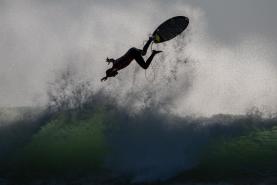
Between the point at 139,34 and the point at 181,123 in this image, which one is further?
the point at 139,34

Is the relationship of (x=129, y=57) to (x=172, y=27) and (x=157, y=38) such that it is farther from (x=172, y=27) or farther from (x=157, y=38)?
(x=172, y=27)

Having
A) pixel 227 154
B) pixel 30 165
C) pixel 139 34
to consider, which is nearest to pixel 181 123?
pixel 227 154

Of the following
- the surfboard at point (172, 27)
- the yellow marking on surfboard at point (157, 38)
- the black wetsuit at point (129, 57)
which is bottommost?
the black wetsuit at point (129, 57)

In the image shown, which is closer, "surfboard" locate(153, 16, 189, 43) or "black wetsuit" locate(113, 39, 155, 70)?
"black wetsuit" locate(113, 39, 155, 70)

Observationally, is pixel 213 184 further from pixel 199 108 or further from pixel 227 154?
pixel 199 108

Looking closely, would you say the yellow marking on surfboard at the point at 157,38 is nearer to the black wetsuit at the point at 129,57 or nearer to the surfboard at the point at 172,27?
the surfboard at the point at 172,27

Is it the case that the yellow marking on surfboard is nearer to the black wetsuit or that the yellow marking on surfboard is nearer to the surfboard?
the surfboard

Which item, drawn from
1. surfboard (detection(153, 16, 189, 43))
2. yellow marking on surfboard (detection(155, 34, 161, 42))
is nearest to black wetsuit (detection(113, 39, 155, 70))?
yellow marking on surfboard (detection(155, 34, 161, 42))

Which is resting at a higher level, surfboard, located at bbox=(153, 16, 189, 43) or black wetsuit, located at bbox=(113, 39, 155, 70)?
surfboard, located at bbox=(153, 16, 189, 43)

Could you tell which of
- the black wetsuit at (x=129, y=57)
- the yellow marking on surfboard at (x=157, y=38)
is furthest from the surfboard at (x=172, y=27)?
the black wetsuit at (x=129, y=57)

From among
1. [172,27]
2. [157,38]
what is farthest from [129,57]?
[172,27]

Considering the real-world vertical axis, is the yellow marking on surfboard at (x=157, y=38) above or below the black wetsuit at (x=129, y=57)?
above

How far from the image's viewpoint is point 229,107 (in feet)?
60.2

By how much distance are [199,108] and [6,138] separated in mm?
4947
